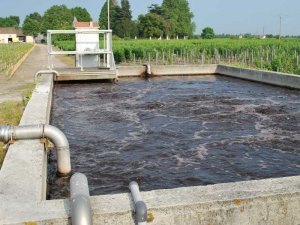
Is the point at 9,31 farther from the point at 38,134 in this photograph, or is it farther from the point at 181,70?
the point at 38,134

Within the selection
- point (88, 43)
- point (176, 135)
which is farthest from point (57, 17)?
point (176, 135)

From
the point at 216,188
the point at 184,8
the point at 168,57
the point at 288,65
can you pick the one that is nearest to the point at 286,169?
the point at 216,188

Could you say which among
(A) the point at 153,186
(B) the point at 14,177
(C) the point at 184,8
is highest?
(C) the point at 184,8

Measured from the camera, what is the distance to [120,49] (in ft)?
96.0

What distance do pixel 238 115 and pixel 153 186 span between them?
5.90 metres

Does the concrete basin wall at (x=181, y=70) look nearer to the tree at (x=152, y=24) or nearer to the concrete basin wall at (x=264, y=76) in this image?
the concrete basin wall at (x=264, y=76)

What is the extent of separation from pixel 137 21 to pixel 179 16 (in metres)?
13.9

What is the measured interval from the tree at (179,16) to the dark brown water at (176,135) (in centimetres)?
7901

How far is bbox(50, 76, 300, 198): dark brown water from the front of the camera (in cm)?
649

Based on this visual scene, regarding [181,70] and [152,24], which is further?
[152,24]

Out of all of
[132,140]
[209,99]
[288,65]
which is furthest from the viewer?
[288,65]

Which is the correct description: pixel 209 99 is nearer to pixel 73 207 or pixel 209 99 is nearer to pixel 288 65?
pixel 288 65

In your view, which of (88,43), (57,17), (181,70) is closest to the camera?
(88,43)

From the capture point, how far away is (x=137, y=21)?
9644cm
